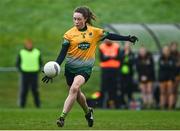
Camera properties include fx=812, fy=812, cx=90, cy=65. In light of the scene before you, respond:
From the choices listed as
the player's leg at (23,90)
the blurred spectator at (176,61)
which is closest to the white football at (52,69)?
the player's leg at (23,90)

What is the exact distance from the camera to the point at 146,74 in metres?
27.3

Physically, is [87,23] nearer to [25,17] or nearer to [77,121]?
[77,121]

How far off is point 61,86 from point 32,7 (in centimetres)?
862

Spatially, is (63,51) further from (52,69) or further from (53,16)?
(53,16)

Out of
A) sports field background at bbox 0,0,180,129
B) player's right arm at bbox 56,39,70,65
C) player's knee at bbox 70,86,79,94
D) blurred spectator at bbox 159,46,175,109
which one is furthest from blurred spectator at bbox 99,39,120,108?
player's knee at bbox 70,86,79,94

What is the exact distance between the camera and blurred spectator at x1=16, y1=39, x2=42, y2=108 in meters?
26.8

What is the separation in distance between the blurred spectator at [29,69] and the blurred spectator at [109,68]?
216 centimetres

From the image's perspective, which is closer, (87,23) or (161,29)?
(87,23)

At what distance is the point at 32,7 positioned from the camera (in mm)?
40156

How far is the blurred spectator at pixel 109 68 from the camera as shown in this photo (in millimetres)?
26172

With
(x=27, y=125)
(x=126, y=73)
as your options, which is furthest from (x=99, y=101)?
(x=27, y=125)

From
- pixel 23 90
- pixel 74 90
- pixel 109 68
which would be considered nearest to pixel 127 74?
pixel 109 68

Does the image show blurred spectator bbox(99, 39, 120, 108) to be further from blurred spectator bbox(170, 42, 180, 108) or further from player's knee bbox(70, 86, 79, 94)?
player's knee bbox(70, 86, 79, 94)

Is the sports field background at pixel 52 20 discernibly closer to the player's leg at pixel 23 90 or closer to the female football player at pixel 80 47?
the player's leg at pixel 23 90
